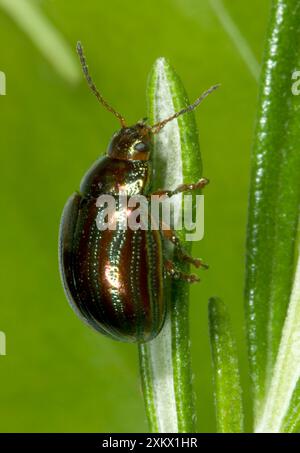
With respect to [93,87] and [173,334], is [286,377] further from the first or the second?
[93,87]

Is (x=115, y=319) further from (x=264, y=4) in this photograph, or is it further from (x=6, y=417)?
(x=264, y=4)

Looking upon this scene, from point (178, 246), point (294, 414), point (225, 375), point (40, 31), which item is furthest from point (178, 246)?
point (40, 31)

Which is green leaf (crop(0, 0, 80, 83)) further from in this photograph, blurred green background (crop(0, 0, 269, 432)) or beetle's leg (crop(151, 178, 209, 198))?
beetle's leg (crop(151, 178, 209, 198))

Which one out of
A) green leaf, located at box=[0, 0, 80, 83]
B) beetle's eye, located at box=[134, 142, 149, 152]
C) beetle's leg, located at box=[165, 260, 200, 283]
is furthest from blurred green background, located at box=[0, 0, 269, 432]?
beetle's leg, located at box=[165, 260, 200, 283]

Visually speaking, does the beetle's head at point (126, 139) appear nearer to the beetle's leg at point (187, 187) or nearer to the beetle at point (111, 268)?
the beetle at point (111, 268)

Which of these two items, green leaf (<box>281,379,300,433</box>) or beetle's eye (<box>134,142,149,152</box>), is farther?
beetle's eye (<box>134,142,149,152</box>)

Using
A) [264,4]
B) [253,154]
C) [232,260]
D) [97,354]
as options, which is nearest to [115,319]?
[97,354]
